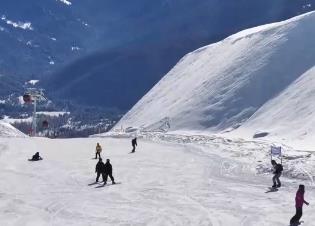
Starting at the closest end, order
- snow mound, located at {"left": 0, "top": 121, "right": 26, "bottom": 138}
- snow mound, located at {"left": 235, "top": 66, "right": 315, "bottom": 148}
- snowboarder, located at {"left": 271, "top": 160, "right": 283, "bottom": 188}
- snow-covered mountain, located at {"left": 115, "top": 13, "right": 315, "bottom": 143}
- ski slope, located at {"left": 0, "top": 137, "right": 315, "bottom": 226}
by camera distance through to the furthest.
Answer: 1. ski slope, located at {"left": 0, "top": 137, "right": 315, "bottom": 226}
2. snowboarder, located at {"left": 271, "top": 160, "right": 283, "bottom": 188}
3. snow mound, located at {"left": 235, "top": 66, "right": 315, "bottom": 148}
4. snow mound, located at {"left": 0, "top": 121, "right": 26, "bottom": 138}
5. snow-covered mountain, located at {"left": 115, "top": 13, "right": 315, "bottom": 143}

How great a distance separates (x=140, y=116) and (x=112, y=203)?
91.5 metres

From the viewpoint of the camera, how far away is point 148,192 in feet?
117

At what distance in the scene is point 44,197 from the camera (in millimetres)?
34156

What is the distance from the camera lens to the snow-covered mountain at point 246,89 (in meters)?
91.8

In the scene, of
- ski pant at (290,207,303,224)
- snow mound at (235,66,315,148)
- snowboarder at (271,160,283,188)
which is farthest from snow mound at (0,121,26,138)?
ski pant at (290,207,303,224)

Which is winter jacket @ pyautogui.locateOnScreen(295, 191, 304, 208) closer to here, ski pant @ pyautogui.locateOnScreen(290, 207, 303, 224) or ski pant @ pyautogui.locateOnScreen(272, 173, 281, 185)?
ski pant @ pyautogui.locateOnScreen(290, 207, 303, 224)

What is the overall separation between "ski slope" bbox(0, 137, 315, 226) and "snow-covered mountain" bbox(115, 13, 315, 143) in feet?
100

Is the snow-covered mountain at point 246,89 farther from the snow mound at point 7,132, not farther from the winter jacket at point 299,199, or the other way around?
the winter jacket at point 299,199

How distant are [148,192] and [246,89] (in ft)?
243

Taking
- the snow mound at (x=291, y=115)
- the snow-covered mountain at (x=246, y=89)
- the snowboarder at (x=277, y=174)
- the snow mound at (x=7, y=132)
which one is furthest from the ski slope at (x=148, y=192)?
the snow mound at (x=7, y=132)

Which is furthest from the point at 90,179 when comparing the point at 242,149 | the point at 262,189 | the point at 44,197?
the point at 242,149

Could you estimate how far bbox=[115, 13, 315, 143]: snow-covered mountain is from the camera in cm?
9184

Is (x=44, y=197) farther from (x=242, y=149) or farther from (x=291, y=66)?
(x=291, y=66)

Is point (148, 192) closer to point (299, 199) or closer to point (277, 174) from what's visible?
point (277, 174)
